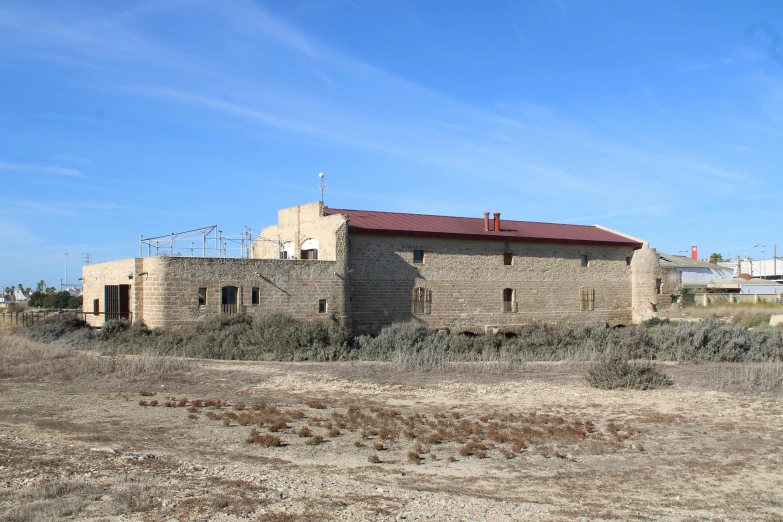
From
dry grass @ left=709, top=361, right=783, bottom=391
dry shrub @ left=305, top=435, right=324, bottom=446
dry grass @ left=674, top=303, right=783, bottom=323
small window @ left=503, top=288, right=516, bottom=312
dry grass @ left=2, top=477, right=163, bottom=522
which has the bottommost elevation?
dry shrub @ left=305, top=435, right=324, bottom=446

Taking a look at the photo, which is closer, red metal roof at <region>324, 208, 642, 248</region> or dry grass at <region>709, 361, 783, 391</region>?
dry grass at <region>709, 361, 783, 391</region>

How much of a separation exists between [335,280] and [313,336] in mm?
5367

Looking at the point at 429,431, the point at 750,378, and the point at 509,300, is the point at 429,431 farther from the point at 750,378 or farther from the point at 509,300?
the point at 509,300

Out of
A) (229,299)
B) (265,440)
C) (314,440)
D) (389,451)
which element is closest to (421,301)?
(229,299)

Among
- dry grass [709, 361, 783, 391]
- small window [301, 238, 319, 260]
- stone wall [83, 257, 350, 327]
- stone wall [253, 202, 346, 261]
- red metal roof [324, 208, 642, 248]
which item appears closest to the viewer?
dry grass [709, 361, 783, 391]

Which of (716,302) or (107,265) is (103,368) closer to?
(107,265)

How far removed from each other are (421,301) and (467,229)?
4833 mm

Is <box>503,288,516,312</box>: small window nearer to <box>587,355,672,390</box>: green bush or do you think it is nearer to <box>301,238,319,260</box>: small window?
<box>301,238,319,260</box>: small window

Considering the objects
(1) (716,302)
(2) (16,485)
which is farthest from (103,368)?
(1) (716,302)

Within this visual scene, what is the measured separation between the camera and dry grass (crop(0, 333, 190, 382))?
1811 cm

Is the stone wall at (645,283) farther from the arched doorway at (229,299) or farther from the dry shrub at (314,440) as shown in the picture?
the dry shrub at (314,440)

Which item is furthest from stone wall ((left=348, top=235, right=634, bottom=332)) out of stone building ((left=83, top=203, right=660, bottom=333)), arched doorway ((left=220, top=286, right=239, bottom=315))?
arched doorway ((left=220, top=286, right=239, bottom=315))

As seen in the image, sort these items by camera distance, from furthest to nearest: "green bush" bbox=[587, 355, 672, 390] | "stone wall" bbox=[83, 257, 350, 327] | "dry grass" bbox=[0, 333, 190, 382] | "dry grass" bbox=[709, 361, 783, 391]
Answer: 1. "stone wall" bbox=[83, 257, 350, 327]
2. "dry grass" bbox=[0, 333, 190, 382]
3. "green bush" bbox=[587, 355, 672, 390]
4. "dry grass" bbox=[709, 361, 783, 391]

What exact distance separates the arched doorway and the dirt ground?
10907 millimetres
